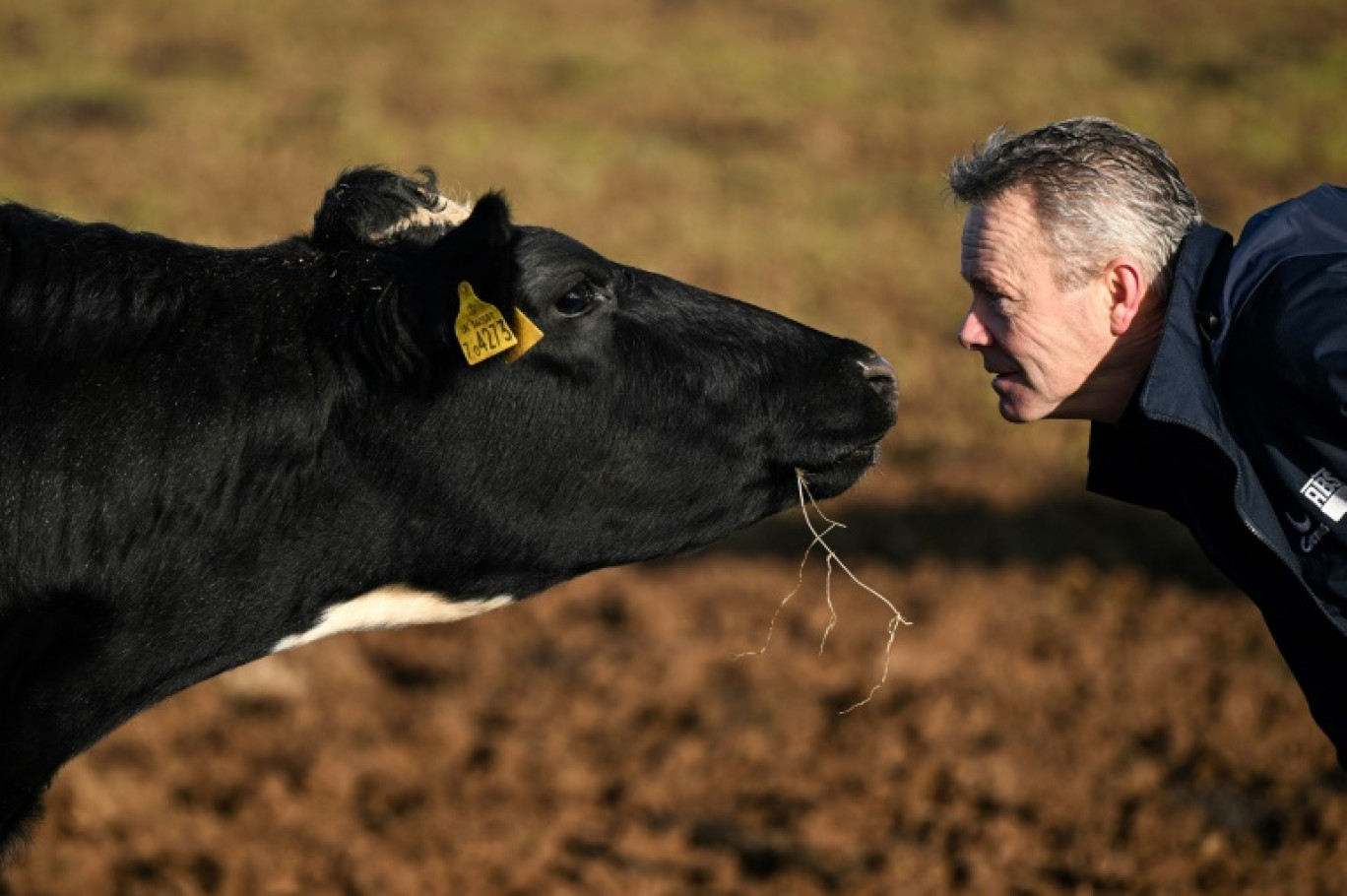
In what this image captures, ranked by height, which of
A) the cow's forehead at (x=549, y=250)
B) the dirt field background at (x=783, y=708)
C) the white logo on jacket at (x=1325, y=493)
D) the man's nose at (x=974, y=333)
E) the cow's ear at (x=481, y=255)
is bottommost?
the dirt field background at (x=783, y=708)

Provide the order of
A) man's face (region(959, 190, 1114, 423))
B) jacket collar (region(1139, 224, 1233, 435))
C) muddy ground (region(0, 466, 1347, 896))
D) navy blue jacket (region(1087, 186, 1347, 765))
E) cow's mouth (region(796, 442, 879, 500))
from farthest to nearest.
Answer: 1. muddy ground (region(0, 466, 1347, 896))
2. cow's mouth (region(796, 442, 879, 500))
3. man's face (region(959, 190, 1114, 423))
4. jacket collar (region(1139, 224, 1233, 435))
5. navy blue jacket (region(1087, 186, 1347, 765))

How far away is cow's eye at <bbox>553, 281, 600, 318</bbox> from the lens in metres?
3.36

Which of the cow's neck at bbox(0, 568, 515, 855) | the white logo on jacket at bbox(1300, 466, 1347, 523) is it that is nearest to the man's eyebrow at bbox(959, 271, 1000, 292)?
the white logo on jacket at bbox(1300, 466, 1347, 523)

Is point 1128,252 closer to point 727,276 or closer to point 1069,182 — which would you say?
point 1069,182

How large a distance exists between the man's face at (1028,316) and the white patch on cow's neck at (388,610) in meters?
1.22

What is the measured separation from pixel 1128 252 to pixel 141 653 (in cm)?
214

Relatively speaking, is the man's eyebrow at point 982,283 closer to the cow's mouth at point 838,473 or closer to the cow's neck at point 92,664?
the cow's mouth at point 838,473

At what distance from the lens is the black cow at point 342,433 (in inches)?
121

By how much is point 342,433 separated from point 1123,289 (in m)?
1.62

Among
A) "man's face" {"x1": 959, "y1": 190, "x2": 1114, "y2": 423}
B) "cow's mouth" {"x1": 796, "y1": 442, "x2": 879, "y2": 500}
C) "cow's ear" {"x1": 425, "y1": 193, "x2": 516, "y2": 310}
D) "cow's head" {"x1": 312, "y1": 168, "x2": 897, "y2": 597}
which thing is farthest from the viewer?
"cow's mouth" {"x1": 796, "y1": 442, "x2": 879, "y2": 500}

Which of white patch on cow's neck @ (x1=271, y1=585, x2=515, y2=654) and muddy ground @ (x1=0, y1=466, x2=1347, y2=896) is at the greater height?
white patch on cow's neck @ (x1=271, y1=585, x2=515, y2=654)

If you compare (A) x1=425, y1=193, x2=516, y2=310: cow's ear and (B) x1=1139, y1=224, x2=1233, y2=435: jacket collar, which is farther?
(A) x1=425, y1=193, x2=516, y2=310: cow's ear

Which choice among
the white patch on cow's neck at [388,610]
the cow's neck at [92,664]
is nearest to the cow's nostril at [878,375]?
the white patch on cow's neck at [388,610]

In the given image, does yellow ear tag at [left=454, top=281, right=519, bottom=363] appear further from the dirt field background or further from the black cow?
the dirt field background
